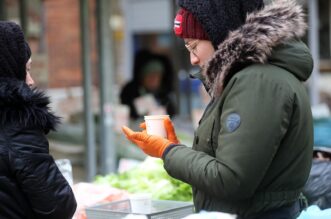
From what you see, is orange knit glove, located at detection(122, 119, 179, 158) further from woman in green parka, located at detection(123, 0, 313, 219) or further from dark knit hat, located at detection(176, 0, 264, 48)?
dark knit hat, located at detection(176, 0, 264, 48)

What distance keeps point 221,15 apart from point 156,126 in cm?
55

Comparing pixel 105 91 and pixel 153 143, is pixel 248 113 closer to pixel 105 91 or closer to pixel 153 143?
pixel 153 143

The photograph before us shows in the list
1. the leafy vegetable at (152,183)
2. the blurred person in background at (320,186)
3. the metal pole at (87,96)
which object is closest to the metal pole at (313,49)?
the metal pole at (87,96)

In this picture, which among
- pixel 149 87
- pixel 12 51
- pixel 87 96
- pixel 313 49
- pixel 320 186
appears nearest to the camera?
pixel 12 51

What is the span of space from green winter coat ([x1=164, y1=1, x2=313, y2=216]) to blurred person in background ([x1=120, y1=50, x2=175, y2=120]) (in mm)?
5218

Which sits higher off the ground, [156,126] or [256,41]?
[256,41]

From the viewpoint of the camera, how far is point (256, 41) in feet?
7.97

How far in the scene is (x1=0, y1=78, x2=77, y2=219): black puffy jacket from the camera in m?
2.70

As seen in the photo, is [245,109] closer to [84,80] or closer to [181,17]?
[181,17]

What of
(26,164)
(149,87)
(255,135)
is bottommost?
(149,87)

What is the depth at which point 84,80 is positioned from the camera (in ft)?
25.4

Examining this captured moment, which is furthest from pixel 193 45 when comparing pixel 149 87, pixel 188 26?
pixel 149 87

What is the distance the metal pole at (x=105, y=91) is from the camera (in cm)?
768

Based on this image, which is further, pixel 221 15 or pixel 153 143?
pixel 153 143
